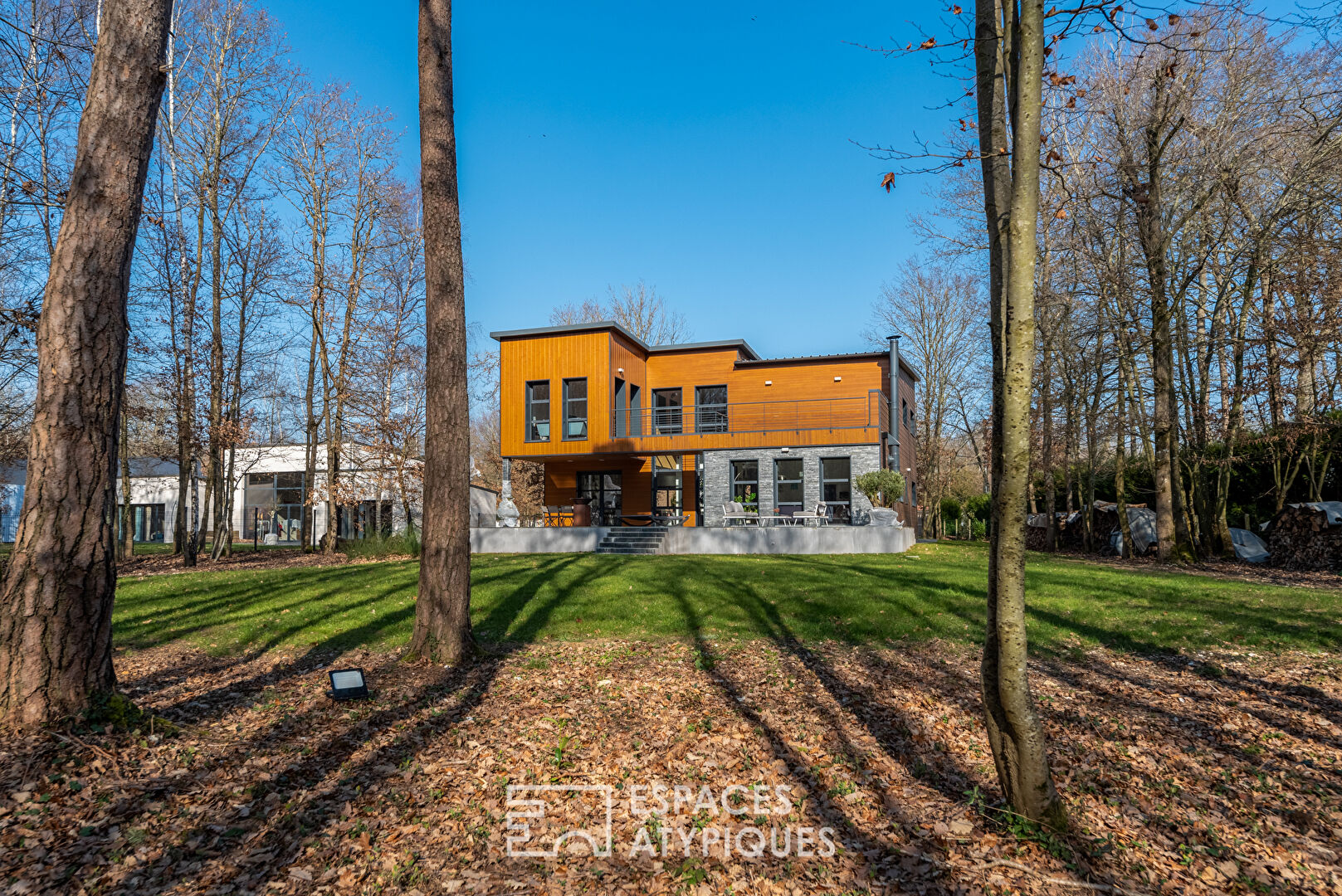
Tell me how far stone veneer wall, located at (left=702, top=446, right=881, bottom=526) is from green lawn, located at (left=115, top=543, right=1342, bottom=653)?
7.73 meters

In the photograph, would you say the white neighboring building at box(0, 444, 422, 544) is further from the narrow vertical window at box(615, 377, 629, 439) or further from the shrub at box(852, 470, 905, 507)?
the shrub at box(852, 470, 905, 507)

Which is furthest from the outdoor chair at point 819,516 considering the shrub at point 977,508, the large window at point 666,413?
the shrub at point 977,508

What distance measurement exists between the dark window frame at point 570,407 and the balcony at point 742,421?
2.97ft

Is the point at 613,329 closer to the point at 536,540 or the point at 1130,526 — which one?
the point at 536,540

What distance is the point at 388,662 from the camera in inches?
255

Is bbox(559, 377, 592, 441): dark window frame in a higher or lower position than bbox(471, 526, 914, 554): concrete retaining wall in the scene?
higher

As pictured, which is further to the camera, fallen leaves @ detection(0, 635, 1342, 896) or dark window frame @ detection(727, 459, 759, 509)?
dark window frame @ detection(727, 459, 759, 509)

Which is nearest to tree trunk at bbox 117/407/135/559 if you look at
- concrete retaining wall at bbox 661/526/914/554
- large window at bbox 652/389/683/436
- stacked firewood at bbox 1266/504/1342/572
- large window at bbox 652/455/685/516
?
concrete retaining wall at bbox 661/526/914/554

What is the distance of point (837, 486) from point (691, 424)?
5.06 meters

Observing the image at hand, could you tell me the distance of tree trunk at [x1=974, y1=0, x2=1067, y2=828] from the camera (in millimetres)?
3225

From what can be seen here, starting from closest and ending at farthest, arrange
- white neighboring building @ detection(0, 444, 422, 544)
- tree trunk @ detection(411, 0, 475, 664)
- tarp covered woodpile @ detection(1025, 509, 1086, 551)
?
tree trunk @ detection(411, 0, 475, 664)
tarp covered woodpile @ detection(1025, 509, 1086, 551)
white neighboring building @ detection(0, 444, 422, 544)

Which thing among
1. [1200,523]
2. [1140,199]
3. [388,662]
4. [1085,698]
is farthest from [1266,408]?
[388,662]

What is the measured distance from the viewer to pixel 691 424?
22.9 metres

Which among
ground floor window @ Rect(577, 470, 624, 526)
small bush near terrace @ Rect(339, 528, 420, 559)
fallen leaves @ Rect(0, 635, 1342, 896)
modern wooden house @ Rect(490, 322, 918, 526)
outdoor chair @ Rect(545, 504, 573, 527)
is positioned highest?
modern wooden house @ Rect(490, 322, 918, 526)
